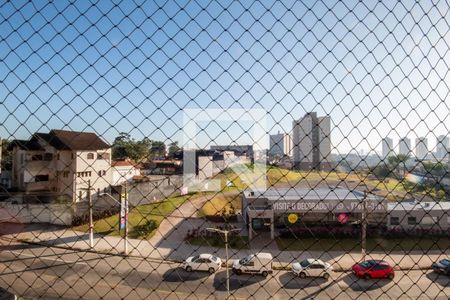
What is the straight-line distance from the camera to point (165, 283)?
6.67 m

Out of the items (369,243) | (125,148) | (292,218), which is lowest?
(369,243)

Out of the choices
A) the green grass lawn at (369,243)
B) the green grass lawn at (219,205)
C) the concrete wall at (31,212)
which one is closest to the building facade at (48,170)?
the concrete wall at (31,212)

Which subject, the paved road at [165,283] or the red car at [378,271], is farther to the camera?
the red car at [378,271]

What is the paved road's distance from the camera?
613cm

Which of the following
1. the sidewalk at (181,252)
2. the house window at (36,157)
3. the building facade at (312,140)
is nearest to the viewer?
the building facade at (312,140)

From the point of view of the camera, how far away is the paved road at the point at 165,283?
6.13 m

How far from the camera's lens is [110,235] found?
32.9 feet

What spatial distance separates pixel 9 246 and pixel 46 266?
2.30 meters

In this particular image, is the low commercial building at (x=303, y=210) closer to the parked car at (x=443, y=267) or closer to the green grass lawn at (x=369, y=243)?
the green grass lawn at (x=369, y=243)

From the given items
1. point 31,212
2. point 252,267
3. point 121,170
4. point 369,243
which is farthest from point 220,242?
point 31,212

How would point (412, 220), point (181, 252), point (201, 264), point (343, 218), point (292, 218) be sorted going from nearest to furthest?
point (201, 264) < point (181, 252) < point (343, 218) < point (292, 218) < point (412, 220)

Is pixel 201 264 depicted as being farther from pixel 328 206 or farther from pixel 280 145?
pixel 280 145

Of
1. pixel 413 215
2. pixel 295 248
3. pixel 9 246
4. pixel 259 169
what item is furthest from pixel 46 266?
pixel 413 215

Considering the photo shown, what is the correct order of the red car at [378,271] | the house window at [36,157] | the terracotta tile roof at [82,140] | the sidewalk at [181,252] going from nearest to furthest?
the terracotta tile roof at [82,140] < the red car at [378,271] < the sidewalk at [181,252] < the house window at [36,157]
